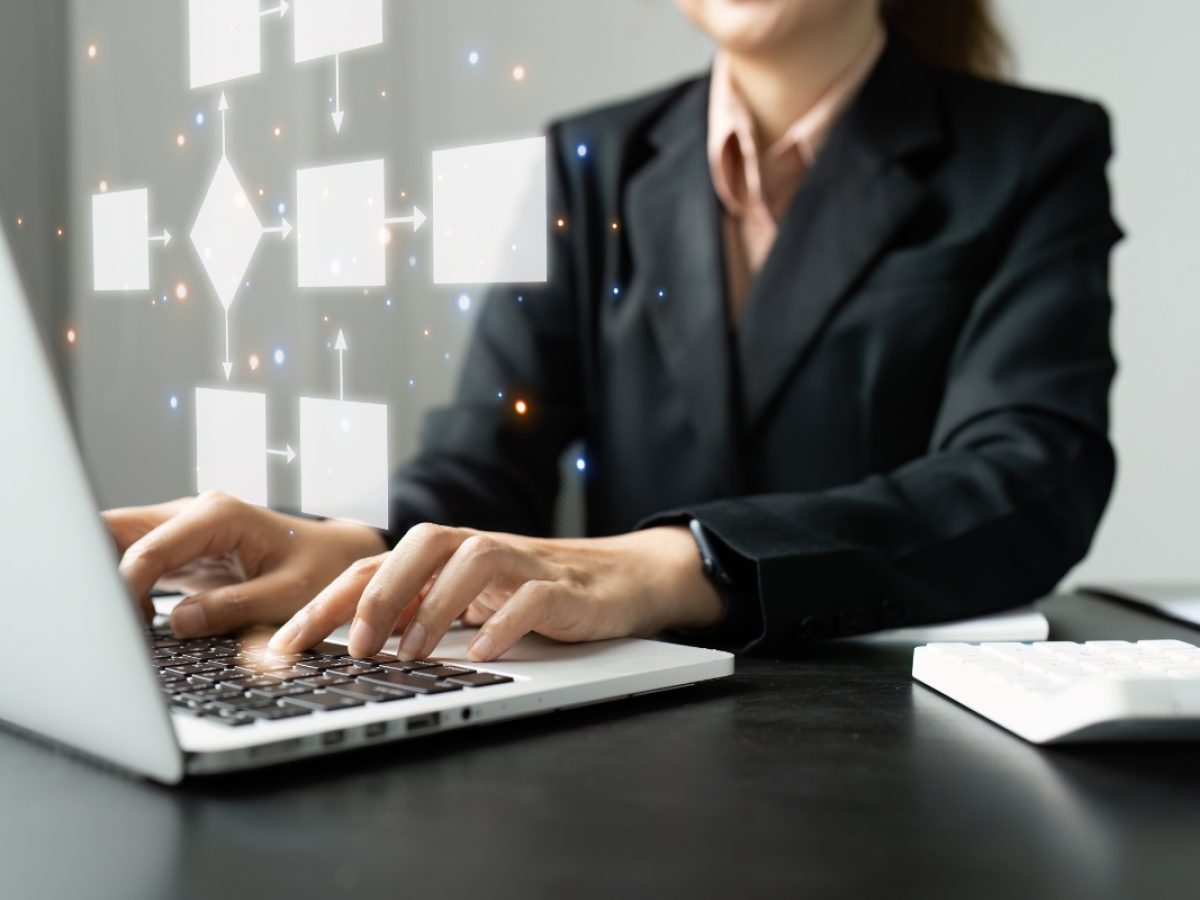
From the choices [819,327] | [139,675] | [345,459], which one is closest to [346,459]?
[345,459]

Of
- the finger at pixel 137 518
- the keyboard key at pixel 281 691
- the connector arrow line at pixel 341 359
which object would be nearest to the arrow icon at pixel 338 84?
the connector arrow line at pixel 341 359

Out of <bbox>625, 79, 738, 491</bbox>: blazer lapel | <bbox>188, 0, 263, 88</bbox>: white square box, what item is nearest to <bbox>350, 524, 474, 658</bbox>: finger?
<bbox>188, 0, 263, 88</bbox>: white square box

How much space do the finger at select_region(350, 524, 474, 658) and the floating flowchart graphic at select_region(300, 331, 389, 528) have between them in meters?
0.08

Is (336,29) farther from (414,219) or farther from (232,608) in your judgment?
(232,608)

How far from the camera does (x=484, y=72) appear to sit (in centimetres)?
202

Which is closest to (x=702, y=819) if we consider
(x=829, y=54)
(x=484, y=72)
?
(x=829, y=54)

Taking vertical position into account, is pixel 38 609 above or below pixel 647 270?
below

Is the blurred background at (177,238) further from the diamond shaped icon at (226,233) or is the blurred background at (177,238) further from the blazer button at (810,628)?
the blazer button at (810,628)

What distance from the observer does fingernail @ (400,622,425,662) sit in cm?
59

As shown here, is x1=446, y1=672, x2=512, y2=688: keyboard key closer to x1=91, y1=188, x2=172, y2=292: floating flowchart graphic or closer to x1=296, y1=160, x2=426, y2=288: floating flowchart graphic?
x1=296, y1=160, x2=426, y2=288: floating flowchart graphic

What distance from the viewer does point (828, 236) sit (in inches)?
51.5

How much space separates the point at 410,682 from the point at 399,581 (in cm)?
9

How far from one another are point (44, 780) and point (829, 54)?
3.96ft

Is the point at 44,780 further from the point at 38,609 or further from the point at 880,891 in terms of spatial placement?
the point at 880,891
